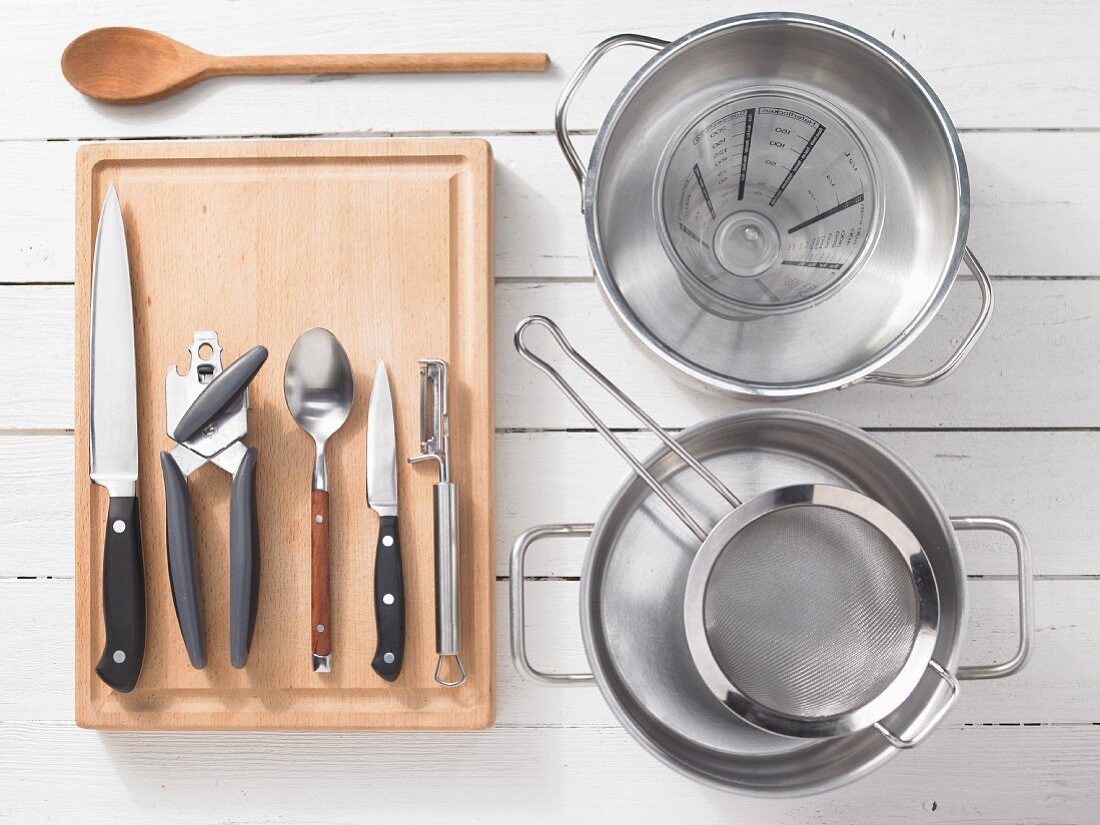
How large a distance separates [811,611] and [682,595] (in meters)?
0.08

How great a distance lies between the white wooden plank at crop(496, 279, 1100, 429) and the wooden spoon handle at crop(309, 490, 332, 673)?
0.46ft

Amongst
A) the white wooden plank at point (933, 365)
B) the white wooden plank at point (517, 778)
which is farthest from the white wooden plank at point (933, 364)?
the white wooden plank at point (517, 778)

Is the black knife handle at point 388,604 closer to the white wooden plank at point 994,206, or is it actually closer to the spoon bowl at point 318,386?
the spoon bowl at point 318,386

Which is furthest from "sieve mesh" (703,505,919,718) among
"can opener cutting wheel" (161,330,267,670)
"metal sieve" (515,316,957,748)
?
"can opener cutting wheel" (161,330,267,670)

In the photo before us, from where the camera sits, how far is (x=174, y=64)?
2.02 ft

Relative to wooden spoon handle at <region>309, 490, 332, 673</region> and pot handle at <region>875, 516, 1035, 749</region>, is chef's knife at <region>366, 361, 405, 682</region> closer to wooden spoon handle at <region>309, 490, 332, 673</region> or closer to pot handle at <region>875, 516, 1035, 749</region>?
wooden spoon handle at <region>309, 490, 332, 673</region>

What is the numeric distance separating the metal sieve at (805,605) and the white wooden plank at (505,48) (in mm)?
207

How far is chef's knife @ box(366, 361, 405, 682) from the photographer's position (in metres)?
0.58

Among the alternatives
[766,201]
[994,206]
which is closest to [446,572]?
[766,201]

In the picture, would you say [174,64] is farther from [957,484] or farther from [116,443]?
[957,484]

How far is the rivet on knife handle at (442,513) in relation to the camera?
22.4 inches

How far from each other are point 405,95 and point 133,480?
1.12 ft

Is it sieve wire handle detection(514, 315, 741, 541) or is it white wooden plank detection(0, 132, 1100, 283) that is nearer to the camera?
sieve wire handle detection(514, 315, 741, 541)

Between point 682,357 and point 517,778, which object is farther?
point 517,778
